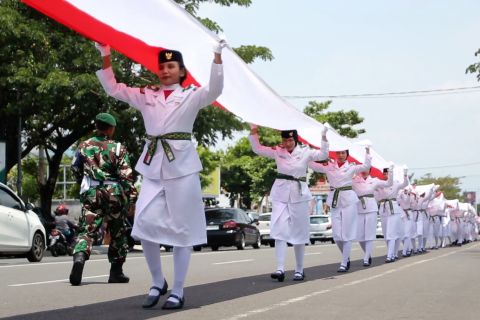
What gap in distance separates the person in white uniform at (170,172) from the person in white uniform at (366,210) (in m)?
8.77

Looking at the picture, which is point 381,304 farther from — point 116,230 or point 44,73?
point 44,73

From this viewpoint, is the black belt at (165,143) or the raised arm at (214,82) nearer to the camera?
the raised arm at (214,82)

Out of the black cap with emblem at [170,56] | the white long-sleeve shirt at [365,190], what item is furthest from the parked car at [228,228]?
the black cap with emblem at [170,56]

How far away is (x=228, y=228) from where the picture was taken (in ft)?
98.8

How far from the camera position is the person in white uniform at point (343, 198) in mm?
15117

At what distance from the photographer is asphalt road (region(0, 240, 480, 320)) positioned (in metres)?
7.84

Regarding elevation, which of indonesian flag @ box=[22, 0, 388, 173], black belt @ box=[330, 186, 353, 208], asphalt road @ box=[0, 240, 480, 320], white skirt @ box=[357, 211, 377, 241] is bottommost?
asphalt road @ box=[0, 240, 480, 320]

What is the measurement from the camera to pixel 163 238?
8164 millimetres

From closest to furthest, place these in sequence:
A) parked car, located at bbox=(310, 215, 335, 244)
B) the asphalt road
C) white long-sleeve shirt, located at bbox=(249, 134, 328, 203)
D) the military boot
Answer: the asphalt road
the military boot
white long-sleeve shirt, located at bbox=(249, 134, 328, 203)
parked car, located at bbox=(310, 215, 335, 244)

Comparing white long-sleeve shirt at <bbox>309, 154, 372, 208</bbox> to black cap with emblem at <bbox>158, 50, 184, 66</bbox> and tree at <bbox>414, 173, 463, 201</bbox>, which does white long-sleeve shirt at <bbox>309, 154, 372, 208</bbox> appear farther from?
tree at <bbox>414, 173, 463, 201</bbox>

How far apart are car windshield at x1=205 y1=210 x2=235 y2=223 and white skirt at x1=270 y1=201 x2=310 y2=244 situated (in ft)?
59.2

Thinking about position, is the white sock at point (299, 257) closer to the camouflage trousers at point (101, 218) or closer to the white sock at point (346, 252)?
the white sock at point (346, 252)

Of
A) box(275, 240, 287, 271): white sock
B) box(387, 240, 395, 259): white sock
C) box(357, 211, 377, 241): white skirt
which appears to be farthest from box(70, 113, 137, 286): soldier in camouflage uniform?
box(387, 240, 395, 259): white sock

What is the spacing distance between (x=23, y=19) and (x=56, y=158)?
22.3 feet
